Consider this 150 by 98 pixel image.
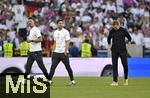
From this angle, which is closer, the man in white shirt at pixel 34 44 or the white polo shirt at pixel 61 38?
the man in white shirt at pixel 34 44

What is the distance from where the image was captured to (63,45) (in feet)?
76.8

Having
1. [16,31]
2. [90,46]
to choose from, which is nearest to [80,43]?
[90,46]

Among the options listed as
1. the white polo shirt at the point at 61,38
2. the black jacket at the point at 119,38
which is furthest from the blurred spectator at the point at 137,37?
the white polo shirt at the point at 61,38

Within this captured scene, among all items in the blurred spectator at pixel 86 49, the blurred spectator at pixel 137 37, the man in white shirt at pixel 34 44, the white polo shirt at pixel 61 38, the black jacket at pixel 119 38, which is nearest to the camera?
the man in white shirt at pixel 34 44

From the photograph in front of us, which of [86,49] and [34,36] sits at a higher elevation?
[34,36]

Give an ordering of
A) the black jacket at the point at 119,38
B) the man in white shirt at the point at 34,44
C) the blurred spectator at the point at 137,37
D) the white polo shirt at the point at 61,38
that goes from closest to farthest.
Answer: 1. the man in white shirt at the point at 34,44
2. the white polo shirt at the point at 61,38
3. the black jacket at the point at 119,38
4. the blurred spectator at the point at 137,37

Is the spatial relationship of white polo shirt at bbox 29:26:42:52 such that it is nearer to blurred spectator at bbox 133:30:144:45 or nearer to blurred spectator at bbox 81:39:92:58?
blurred spectator at bbox 81:39:92:58

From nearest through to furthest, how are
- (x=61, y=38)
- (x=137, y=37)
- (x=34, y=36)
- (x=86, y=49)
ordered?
(x=34, y=36)
(x=61, y=38)
(x=86, y=49)
(x=137, y=37)

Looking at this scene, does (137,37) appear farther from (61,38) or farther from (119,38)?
(61,38)

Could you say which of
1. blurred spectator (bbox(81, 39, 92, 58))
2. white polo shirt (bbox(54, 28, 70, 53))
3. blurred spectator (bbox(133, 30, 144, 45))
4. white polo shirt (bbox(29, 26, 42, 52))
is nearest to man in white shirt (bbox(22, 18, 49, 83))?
white polo shirt (bbox(29, 26, 42, 52))

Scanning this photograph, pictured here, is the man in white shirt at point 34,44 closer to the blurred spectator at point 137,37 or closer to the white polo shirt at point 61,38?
the white polo shirt at point 61,38

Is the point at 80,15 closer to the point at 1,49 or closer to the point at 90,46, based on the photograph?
the point at 90,46

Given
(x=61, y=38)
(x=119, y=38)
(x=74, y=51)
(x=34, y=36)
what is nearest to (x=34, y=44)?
(x=34, y=36)

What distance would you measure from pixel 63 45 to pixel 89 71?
30.7 feet
